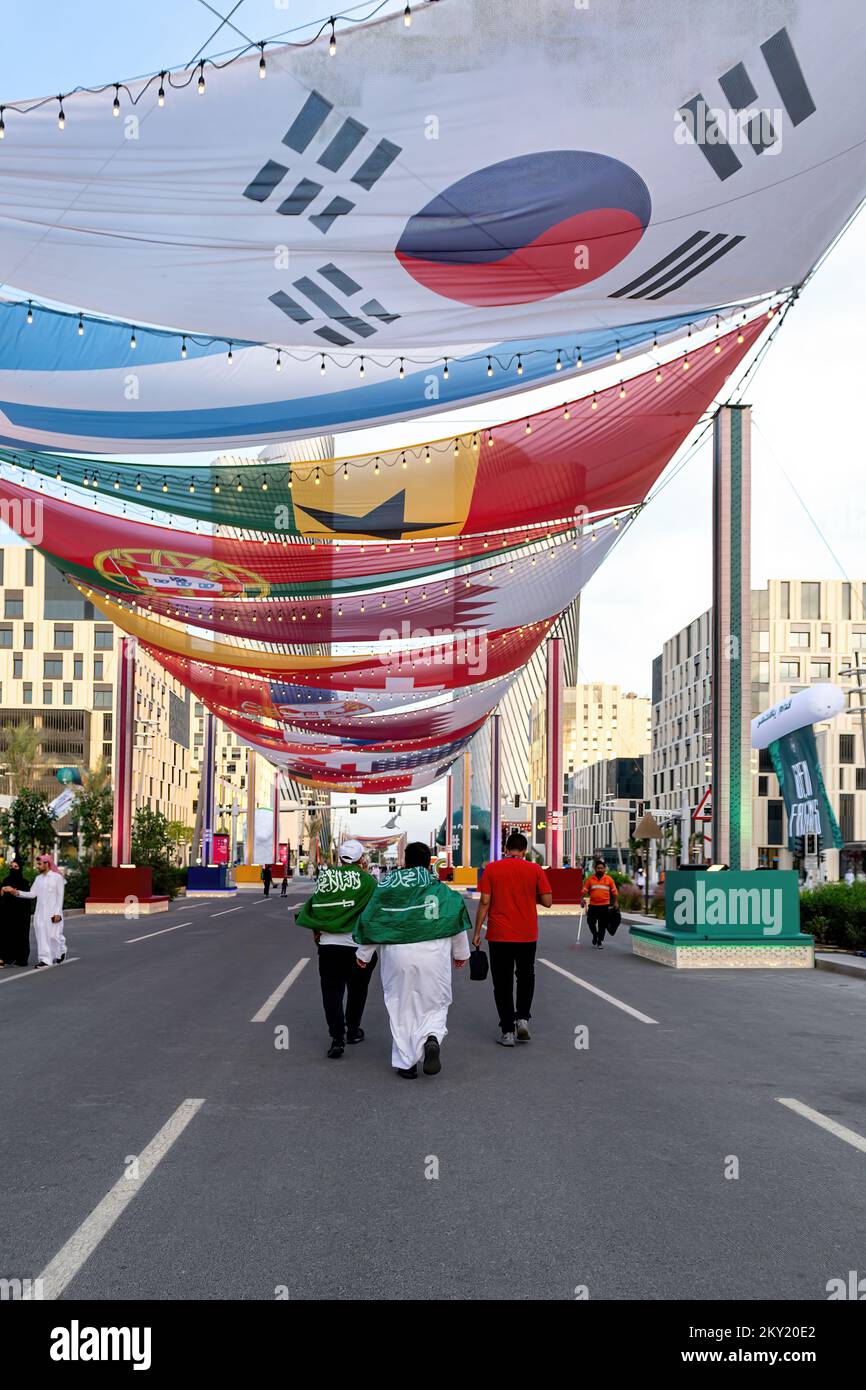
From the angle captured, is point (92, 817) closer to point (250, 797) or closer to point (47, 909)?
point (250, 797)

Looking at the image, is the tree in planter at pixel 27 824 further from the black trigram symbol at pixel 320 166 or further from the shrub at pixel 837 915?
the black trigram symbol at pixel 320 166

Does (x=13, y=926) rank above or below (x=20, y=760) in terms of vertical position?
below

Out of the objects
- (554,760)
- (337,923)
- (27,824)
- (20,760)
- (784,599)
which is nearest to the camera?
(337,923)

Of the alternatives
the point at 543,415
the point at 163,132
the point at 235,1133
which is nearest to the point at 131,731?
the point at 543,415

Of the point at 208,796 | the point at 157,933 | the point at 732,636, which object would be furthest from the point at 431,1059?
the point at 208,796

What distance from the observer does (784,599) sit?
102 metres

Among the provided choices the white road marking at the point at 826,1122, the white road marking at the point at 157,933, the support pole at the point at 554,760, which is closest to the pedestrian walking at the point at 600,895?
the white road marking at the point at 157,933

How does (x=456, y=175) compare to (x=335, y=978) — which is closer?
(x=335, y=978)

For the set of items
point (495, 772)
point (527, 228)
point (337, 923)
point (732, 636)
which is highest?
point (527, 228)

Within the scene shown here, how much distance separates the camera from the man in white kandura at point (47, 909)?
17.5m

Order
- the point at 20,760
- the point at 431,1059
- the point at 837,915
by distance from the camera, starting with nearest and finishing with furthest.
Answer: the point at 431,1059 → the point at 837,915 → the point at 20,760

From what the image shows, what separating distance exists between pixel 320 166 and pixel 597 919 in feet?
51.8
